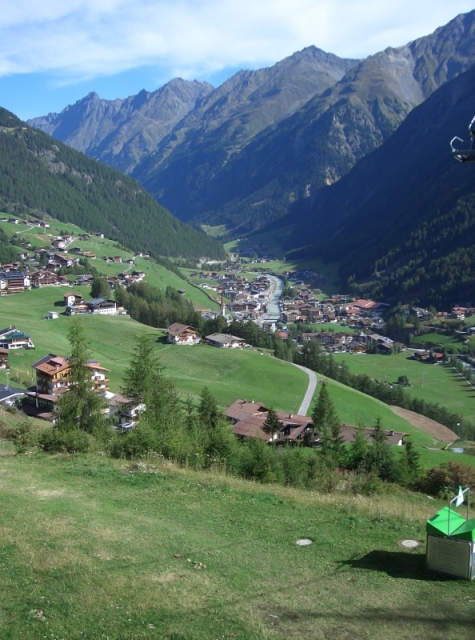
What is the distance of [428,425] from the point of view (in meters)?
72.6

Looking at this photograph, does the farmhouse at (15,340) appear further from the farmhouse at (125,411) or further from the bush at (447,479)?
the bush at (447,479)

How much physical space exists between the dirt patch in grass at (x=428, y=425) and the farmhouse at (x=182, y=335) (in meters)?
31.1

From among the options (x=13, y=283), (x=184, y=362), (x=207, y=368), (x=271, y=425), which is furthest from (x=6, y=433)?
(x=13, y=283)

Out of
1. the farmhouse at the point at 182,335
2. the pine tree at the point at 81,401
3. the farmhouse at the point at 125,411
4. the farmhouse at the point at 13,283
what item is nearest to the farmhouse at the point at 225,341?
the farmhouse at the point at 182,335

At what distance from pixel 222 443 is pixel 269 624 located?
55.8ft

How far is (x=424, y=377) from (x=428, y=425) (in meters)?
33.2

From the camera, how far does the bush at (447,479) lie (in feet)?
98.6

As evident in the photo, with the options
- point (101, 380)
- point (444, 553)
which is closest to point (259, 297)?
point (101, 380)

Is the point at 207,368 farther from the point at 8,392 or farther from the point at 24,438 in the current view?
the point at 24,438

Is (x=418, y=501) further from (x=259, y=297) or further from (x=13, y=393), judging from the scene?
(x=259, y=297)

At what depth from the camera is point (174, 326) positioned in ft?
304

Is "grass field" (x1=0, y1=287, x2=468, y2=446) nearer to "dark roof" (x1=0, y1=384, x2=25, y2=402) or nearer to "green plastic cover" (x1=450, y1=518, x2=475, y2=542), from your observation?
"dark roof" (x1=0, y1=384, x2=25, y2=402)

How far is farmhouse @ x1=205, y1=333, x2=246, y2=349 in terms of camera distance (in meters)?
91.2

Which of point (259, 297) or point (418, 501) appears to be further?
point (259, 297)
